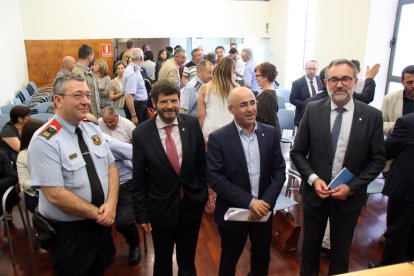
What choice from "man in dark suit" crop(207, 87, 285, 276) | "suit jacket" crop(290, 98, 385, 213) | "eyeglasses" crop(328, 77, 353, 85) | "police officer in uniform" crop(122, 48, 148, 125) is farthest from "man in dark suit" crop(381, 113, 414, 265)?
"police officer in uniform" crop(122, 48, 148, 125)

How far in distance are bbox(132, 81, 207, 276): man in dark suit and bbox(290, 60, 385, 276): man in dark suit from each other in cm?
72

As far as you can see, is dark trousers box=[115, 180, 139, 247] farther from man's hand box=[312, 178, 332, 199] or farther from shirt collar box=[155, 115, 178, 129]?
man's hand box=[312, 178, 332, 199]

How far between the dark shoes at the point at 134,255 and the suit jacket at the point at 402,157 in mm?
2155

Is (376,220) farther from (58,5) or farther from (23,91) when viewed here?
(58,5)

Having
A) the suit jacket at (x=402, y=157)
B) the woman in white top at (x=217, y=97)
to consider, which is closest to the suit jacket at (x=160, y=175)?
the woman in white top at (x=217, y=97)

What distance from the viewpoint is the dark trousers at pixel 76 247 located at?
1.90 meters

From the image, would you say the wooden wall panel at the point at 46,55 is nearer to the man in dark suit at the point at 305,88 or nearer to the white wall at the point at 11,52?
the white wall at the point at 11,52

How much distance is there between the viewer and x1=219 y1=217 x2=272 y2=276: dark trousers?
210cm

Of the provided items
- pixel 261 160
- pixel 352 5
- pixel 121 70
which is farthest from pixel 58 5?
pixel 261 160

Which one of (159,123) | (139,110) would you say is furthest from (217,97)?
(139,110)

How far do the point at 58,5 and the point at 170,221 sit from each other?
744cm

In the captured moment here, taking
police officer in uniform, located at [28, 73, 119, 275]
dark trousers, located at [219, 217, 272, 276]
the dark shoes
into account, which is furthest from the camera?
the dark shoes

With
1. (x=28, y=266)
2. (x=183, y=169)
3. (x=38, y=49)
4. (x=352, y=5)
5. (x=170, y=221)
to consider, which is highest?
(x=352, y=5)

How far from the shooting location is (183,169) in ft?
6.82
